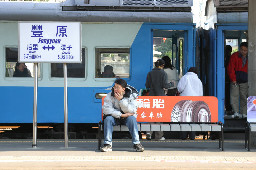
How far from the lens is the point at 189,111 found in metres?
10.4

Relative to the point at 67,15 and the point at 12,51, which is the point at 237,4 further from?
the point at 12,51

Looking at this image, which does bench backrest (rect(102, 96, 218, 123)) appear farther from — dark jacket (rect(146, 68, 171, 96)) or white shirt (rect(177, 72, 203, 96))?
white shirt (rect(177, 72, 203, 96))

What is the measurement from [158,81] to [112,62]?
1260mm

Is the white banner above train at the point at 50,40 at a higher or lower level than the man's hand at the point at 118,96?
higher

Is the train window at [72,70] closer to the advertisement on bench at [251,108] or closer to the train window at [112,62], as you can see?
the train window at [112,62]

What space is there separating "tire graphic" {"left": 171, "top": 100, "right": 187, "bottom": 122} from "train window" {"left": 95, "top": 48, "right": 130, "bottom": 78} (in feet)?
8.55

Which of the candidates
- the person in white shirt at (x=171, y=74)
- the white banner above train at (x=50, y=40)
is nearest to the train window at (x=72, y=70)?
the person in white shirt at (x=171, y=74)

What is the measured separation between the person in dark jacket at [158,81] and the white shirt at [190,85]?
0.46m

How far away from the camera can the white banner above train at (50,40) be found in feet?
34.0

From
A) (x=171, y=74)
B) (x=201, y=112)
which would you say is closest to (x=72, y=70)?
(x=171, y=74)

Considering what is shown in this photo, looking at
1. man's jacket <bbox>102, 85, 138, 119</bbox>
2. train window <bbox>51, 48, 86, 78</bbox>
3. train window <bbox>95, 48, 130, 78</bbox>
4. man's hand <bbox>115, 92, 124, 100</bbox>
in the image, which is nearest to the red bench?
man's jacket <bbox>102, 85, 138, 119</bbox>

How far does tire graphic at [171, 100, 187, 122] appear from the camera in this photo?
10.4 metres

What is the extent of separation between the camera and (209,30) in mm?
13664

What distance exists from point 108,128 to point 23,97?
327 cm
